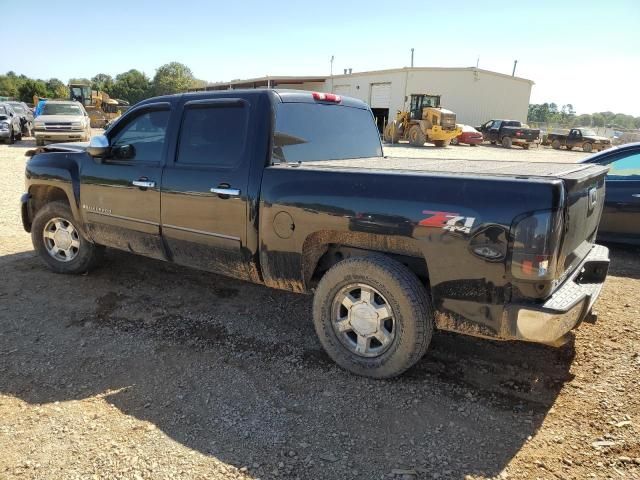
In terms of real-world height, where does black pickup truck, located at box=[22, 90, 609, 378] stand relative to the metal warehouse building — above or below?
below

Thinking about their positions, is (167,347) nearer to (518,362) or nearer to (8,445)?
(8,445)

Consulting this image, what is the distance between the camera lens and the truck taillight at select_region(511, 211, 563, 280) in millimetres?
2461

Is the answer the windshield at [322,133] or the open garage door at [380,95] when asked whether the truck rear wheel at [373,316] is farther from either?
the open garage door at [380,95]

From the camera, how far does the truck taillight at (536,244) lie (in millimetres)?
2461

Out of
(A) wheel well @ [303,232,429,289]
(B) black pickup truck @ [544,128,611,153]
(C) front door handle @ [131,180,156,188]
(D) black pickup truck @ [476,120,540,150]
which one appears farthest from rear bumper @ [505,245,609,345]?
(B) black pickup truck @ [544,128,611,153]

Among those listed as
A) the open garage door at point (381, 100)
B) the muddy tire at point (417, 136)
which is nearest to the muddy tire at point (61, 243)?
the muddy tire at point (417, 136)

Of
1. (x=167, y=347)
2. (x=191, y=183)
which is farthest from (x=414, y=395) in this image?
(x=191, y=183)

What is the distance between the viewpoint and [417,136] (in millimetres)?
29797

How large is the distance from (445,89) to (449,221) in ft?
124

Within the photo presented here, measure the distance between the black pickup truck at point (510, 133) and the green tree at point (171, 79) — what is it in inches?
2264

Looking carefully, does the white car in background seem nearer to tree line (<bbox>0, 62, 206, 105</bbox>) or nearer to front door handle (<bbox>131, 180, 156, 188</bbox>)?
front door handle (<bbox>131, 180, 156, 188</bbox>)

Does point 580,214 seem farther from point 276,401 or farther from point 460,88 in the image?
point 460,88

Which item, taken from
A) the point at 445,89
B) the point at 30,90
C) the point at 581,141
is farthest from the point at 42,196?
the point at 30,90

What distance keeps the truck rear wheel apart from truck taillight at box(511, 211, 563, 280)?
0.68 m
